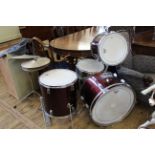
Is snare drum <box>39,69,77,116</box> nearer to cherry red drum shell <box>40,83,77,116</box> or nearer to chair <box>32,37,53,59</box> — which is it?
cherry red drum shell <box>40,83,77,116</box>

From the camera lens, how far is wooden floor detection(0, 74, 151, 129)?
1941 mm

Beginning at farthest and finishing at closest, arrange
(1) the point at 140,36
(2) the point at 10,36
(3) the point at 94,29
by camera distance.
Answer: (2) the point at 10,36, (3) the point at 94,29, (1) the point at 140,36

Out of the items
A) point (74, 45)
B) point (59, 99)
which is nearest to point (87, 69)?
point (74, 45)

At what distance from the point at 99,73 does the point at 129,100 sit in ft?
1.38

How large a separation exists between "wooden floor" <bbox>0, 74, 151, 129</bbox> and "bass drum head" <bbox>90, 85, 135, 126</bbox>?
3.8 inches

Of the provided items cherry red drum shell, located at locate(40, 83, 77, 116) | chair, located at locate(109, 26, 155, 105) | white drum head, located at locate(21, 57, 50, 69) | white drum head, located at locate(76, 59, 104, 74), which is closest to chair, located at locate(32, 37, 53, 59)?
white drum head, located at locate(21, 57, 50, 69)

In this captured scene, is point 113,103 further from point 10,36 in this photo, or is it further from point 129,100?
point 10,36

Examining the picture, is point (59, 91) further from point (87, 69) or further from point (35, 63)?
point (35, 63)

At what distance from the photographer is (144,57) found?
2158 millimetres

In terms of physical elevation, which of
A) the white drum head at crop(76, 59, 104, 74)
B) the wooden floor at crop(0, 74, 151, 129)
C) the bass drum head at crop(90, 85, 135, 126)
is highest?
the white drum head at crop(76, 59, 104, 74)

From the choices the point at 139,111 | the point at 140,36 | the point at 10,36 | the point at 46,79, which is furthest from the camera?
the point at 10,36

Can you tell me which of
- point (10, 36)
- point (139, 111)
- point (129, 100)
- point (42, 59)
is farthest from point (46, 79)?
point (10, 36)

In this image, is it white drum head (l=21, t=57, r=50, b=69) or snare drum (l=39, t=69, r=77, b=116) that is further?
white drum head (l=21, t=57, r=50, b=69)

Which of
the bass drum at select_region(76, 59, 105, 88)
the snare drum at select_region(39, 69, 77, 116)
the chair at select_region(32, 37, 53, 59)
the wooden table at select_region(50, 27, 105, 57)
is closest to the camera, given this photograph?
the snare drum at select_region(39, 69, 77, 116)
